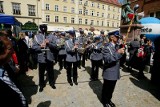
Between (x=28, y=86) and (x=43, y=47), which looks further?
(x=28, y=86)

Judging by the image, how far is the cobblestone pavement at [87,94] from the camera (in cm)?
492

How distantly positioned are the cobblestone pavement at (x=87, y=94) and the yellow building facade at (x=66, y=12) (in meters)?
32.6

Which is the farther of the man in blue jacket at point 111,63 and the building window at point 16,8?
the building window at point 16,8

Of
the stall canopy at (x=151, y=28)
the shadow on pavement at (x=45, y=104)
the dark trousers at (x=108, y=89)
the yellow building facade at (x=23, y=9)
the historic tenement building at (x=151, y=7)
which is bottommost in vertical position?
the shadow on pavement at (x=45, y=104)

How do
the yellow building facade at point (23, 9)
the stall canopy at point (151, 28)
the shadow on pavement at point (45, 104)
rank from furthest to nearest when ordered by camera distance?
the yellow building facade at point (23, 9) → the stall canopy at point (151, 28) → the shadow on pavement at point (45, 104)

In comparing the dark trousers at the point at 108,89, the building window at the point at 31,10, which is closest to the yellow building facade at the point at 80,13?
the building window at the point at 31,10

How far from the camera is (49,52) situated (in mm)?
5836

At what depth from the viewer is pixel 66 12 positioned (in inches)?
1770

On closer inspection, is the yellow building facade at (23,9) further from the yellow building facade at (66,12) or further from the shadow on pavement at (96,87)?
the shadow on pavement at (96,87)

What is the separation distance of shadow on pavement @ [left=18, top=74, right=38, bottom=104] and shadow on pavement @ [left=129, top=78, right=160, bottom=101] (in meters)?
4.29

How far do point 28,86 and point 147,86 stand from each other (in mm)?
4920

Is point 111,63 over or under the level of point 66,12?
under

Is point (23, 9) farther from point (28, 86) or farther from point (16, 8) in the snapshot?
point (28, 86)

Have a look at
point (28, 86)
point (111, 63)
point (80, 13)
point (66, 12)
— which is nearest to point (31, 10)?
point (66, 12)
